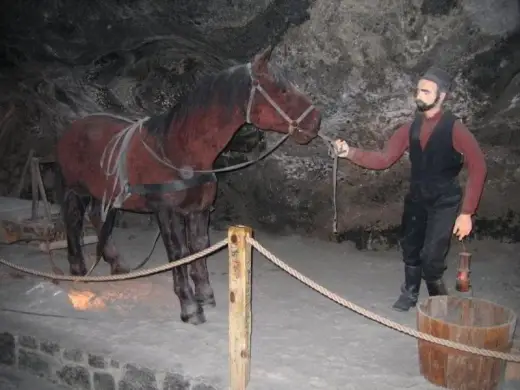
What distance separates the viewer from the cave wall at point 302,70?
532cm

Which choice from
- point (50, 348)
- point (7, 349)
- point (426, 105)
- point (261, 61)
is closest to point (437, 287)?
point (426, 105)

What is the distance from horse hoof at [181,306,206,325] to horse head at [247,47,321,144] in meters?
1.75

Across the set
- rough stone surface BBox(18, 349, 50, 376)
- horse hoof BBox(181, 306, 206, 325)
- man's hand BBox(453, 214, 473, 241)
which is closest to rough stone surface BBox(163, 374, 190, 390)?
horse hoof BBox(181, 306, 206, 325)

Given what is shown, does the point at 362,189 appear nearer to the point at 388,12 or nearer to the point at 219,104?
the point at 388,12

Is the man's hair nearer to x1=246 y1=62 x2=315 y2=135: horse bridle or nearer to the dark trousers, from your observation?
the dark trousers

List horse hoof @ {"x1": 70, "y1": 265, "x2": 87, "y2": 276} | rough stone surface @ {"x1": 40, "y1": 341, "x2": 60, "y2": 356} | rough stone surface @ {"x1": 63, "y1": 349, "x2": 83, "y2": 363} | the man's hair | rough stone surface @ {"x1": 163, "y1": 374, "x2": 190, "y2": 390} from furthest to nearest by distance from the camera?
horse hoof @ {"x1": 70, "y1": 265, "x2": 87, "y2": 276}
rough stone surface @ {"x1": 40, "y1": 341, "x2": 60, "y2": 356}
rough stone surface @ {"x1": 63, "y1": 349, "x2": 83, "y2": 363}
the man's hair
rough stone surface @ {"x1": 163, "y1": 374, "x2": 190, "y2": 390}

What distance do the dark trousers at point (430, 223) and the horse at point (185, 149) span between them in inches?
42.0

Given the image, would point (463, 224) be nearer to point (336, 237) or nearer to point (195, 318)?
point (195, 318)

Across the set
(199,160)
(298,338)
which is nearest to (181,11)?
(199,160)

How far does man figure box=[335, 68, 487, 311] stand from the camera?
4.12 metres

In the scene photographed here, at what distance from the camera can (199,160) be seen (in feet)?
14.9

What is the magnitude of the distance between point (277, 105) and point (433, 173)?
1.37m

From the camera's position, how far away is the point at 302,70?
5.91m

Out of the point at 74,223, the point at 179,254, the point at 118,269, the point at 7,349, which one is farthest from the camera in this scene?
the point at 118,269
